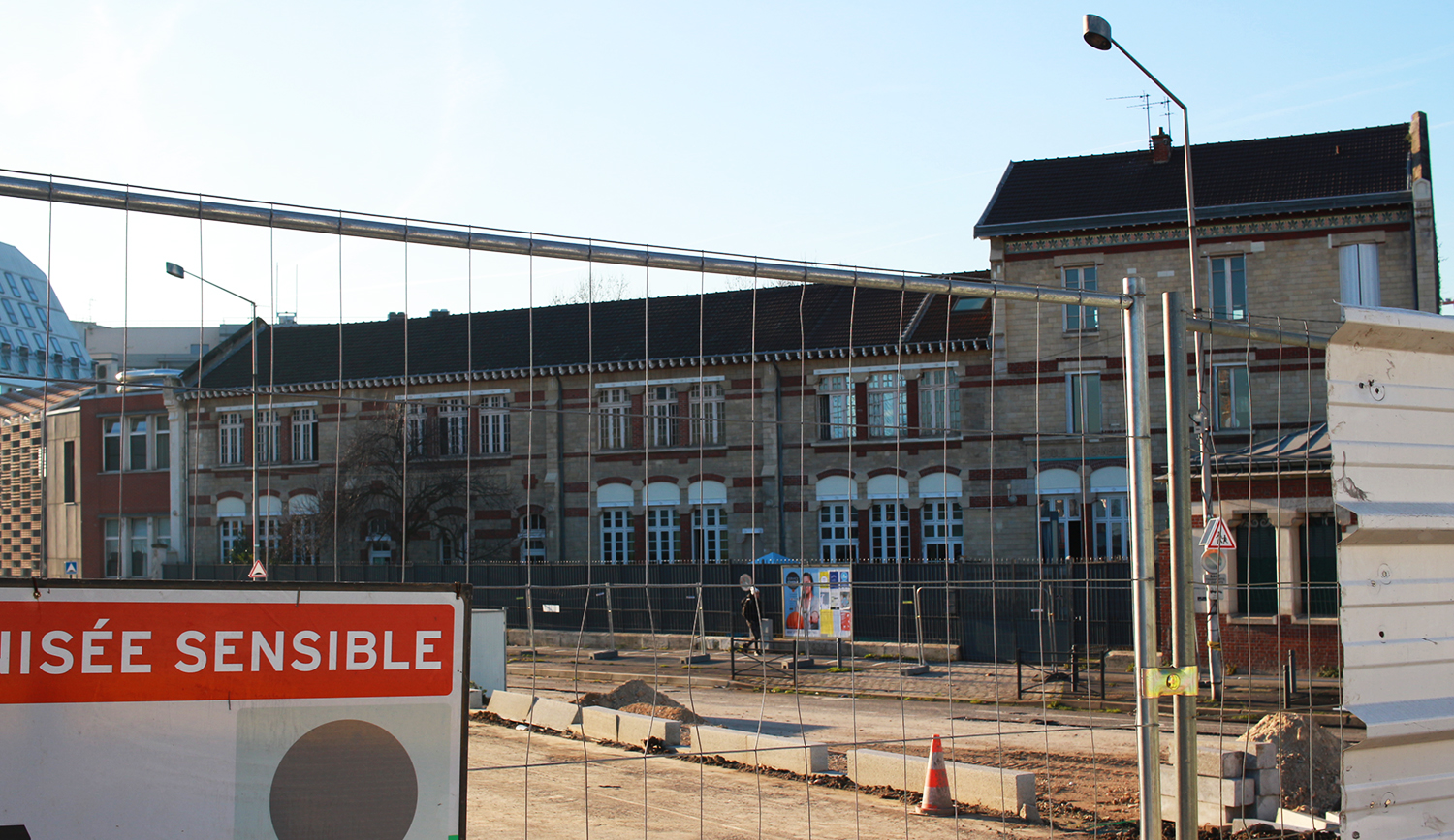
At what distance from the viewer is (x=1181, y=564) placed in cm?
681

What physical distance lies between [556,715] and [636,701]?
1.19 metres

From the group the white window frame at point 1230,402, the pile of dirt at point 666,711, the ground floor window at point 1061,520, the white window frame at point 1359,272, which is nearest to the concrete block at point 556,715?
the pile of dirt at point 666,711

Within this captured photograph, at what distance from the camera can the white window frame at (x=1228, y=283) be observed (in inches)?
1315

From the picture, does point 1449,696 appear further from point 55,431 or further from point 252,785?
point 55,431

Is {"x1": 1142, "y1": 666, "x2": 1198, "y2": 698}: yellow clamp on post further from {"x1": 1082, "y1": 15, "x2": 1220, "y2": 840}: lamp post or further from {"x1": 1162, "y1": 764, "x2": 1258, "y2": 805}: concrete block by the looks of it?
{"x1": 1162, "y1": 764, "x2": 1258, "y2": 805}: concrete block

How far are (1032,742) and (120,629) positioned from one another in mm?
14051

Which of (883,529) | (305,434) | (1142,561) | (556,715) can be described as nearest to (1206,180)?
(883,529)

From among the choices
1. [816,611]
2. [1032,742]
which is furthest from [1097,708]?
[816,611]

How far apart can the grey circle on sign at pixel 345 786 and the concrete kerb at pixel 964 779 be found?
25.0ft

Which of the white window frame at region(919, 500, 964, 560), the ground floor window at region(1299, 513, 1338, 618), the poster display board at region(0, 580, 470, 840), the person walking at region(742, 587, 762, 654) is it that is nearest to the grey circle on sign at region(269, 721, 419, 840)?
the poster display board at region(0, 580, 470, 840)

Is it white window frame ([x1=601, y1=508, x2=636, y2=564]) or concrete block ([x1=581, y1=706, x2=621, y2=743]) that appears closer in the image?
concrete block ([x1=581, y1=706, x2=621, y2=743])

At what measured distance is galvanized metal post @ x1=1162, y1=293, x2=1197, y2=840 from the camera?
6789 millimetres

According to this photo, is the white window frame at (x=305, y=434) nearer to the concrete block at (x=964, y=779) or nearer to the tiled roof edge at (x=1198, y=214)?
the concrete block at (x=964, y=779)

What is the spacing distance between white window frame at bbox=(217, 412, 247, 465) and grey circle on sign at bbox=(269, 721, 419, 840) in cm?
198
